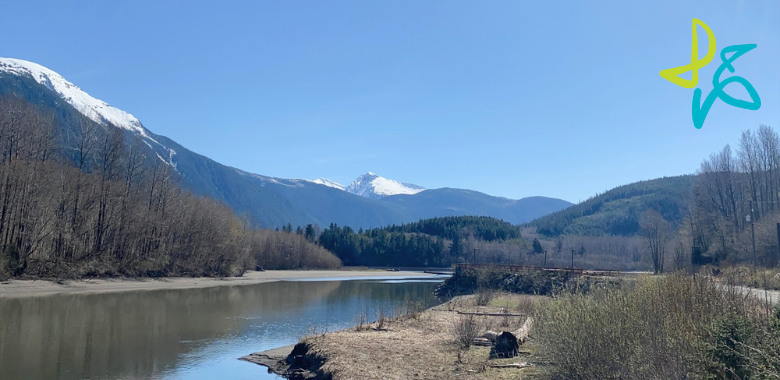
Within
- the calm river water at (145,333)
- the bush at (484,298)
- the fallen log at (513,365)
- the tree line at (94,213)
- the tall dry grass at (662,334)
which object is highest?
the tree line at (94,213)

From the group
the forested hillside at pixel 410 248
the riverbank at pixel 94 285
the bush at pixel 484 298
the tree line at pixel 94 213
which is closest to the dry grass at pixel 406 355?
the bush at pixel 484 298

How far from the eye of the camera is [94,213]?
193 ft

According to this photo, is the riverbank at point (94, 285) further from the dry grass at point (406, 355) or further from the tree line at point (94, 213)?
the dry grass at point (406, 355)

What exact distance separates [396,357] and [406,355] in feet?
1.80

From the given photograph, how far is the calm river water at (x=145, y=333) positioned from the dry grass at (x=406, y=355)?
3149mm

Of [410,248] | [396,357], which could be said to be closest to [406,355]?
[396,357]

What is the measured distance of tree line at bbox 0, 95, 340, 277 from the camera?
48.1 m

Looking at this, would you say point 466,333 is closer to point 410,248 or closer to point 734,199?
point 734,199

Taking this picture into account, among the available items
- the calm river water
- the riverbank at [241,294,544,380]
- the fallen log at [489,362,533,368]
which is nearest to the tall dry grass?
the fallen log at [489,362,533,368]

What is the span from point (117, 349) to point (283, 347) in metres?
6.81

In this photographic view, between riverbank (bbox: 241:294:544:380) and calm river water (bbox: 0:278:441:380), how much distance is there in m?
1.58

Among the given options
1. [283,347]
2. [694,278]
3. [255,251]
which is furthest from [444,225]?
[694,278]

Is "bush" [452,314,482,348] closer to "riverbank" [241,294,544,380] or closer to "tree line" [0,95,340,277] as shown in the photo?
"riverbank" [241,294,544,380]

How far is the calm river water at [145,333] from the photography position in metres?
18.5
